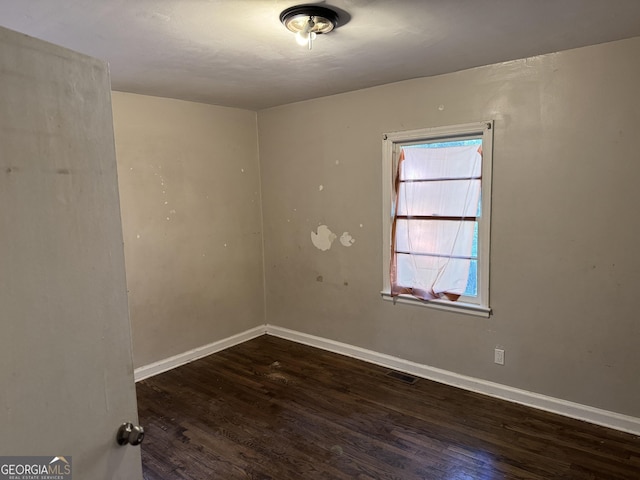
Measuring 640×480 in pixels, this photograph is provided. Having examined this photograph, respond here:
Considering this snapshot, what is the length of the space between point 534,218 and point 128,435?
2.68m

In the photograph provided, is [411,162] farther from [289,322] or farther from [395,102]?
[289,322]

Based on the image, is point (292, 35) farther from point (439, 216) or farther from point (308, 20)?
point (439, 216)

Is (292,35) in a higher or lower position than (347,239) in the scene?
higher

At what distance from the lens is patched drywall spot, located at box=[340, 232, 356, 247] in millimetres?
3717

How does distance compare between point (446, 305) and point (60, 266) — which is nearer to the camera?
point (60, 266)

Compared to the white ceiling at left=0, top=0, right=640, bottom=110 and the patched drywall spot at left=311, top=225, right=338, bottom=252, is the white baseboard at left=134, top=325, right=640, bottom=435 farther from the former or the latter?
the white ceiling at left=0, top=0, right=640, bottom=110

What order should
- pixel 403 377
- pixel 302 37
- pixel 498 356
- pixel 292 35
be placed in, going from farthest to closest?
pixel 403 377 → pixel 498 356 → pixel 292 35 → pixel 302 37

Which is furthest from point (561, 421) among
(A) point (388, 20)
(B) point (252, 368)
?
(A) point (388, 20)

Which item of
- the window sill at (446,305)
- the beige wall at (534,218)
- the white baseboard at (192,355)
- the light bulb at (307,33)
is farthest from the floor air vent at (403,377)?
the light bulb at (307,33)

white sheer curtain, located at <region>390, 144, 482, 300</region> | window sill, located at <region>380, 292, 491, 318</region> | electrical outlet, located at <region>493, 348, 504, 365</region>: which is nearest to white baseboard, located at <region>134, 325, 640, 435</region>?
electrical outlet, located at <region>493, 348, 504, 365</region>

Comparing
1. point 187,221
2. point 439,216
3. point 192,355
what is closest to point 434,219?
point 439,216

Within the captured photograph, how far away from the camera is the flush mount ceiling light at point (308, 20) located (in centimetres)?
190

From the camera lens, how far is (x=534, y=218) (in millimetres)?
2773

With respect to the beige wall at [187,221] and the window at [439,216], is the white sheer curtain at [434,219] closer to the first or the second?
the window at [439,216]
